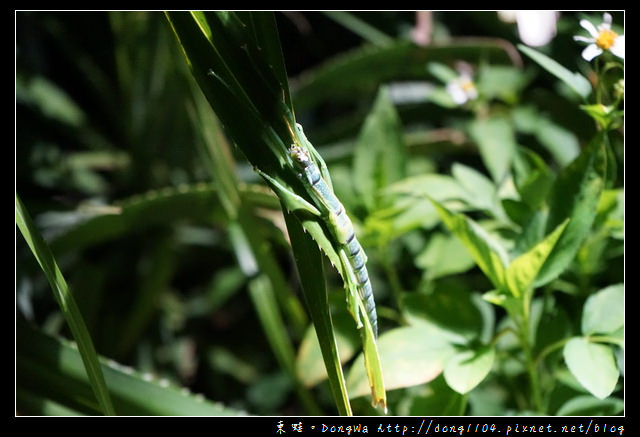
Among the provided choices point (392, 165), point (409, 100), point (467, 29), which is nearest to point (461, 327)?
point (392, 165)

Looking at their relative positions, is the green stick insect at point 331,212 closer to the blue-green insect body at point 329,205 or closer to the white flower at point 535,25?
the blue-green insect body at point 329,205

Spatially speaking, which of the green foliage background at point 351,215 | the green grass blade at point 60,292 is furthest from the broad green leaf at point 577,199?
the green grass blade at point 60,292

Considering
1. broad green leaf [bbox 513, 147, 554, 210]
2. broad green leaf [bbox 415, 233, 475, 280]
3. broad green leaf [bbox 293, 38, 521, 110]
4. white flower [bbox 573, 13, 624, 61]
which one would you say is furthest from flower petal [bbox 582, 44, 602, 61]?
broad green leaf [bbox 293, 38, 521, 110]

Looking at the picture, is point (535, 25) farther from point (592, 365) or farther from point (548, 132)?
point (592, 365)

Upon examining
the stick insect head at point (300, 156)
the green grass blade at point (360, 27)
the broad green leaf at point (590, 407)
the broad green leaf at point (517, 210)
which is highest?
the green grass blade at point (360, 27)

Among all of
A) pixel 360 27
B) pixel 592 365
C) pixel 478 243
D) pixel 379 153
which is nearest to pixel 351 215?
pixel 379 153
